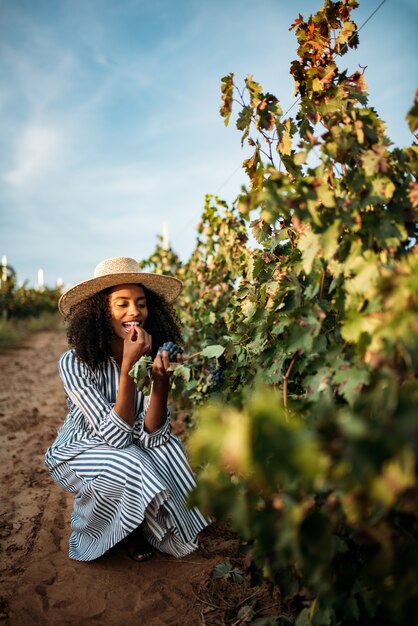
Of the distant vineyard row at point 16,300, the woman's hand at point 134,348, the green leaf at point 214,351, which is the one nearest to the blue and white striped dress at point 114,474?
the woman's hand at point 134,348

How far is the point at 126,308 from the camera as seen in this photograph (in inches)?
109

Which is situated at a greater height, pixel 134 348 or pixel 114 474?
pixel 134 348

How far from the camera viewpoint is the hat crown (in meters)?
2.80

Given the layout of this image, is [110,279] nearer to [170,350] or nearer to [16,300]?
[170,350]

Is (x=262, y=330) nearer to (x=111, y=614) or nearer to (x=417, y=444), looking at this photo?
(x=417, y=444)

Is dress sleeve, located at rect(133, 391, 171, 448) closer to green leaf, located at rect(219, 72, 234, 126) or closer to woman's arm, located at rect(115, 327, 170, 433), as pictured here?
woman's arm, located at rect(115, 327, 170, 433)

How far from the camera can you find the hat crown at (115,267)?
2.80 meters

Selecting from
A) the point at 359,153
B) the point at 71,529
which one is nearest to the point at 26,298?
the point at 71,529

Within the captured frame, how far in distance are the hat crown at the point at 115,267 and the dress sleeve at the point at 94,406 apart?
621 mm

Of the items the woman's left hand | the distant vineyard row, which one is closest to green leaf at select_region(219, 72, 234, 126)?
the woman's left hand

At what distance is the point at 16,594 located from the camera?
6.79ft

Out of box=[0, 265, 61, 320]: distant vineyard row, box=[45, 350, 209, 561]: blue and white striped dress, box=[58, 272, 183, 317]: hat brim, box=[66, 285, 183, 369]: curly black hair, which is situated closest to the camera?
box=[45, 350, 209, 561]: blue and white striped dress

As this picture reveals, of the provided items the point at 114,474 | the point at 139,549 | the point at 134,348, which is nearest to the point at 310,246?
the point at 134,348

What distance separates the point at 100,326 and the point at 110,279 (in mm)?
311
